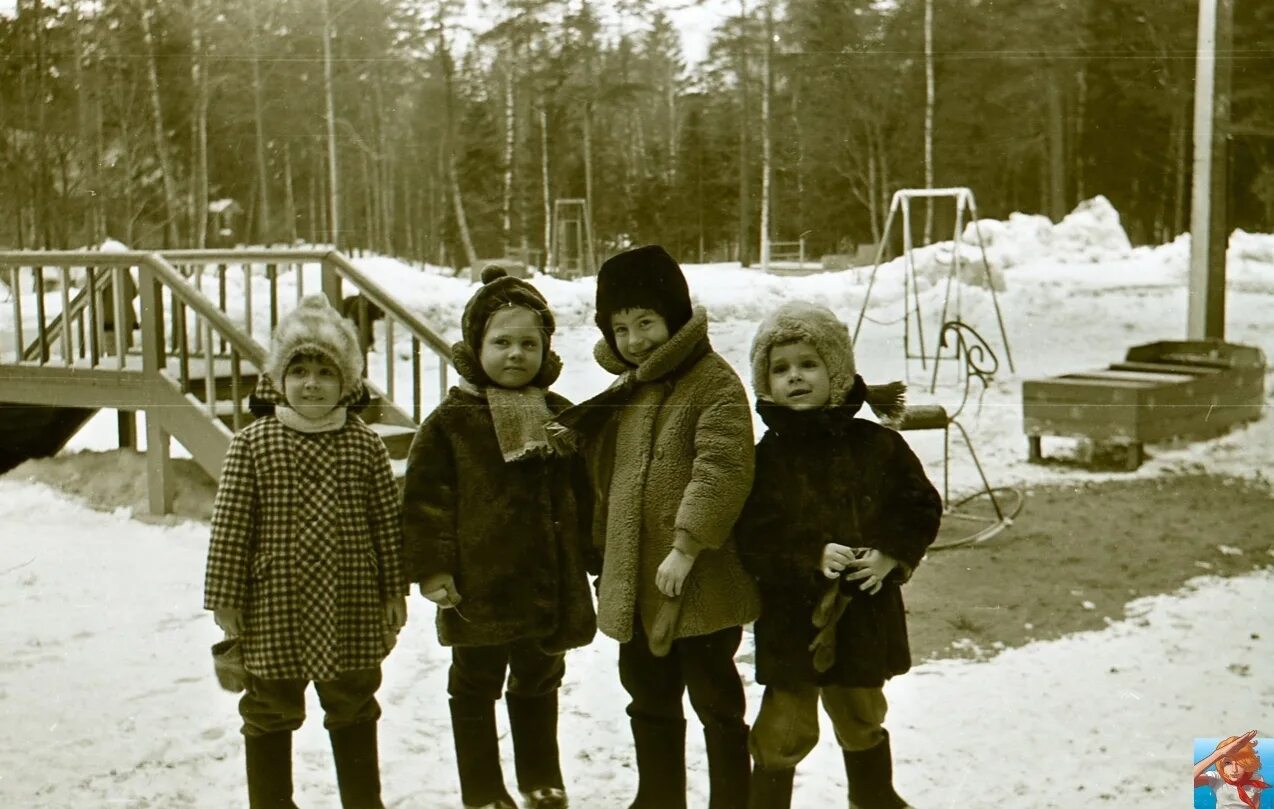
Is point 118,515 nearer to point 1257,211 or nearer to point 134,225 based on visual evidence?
point 134,225

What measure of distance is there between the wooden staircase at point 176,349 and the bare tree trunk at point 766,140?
44.1 inches

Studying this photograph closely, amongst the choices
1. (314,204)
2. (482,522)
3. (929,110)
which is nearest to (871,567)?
(482,522)

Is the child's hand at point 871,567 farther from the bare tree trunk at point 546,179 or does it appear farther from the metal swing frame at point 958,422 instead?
the bare tree trunk at point 546,179

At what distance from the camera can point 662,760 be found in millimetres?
1995

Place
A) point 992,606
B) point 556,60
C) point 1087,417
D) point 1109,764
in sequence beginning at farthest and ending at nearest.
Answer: point 1087,417
point 992,606
point 556,60
point 1109,764

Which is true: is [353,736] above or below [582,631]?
below

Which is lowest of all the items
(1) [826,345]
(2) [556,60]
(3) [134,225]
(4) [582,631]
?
(4) [582,631]

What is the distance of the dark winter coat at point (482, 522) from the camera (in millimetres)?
2020

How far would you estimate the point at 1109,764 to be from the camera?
232cm

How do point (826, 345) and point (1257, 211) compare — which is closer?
point (826, 345)

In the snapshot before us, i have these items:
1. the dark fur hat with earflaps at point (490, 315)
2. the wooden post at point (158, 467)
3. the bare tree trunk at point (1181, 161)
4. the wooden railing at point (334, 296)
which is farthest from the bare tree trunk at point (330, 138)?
the bare tree trunk at point (1181, 161)

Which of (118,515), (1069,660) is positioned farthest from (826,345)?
(118,515)

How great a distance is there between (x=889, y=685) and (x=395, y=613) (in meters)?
1.23

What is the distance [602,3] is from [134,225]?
3.90 feet
